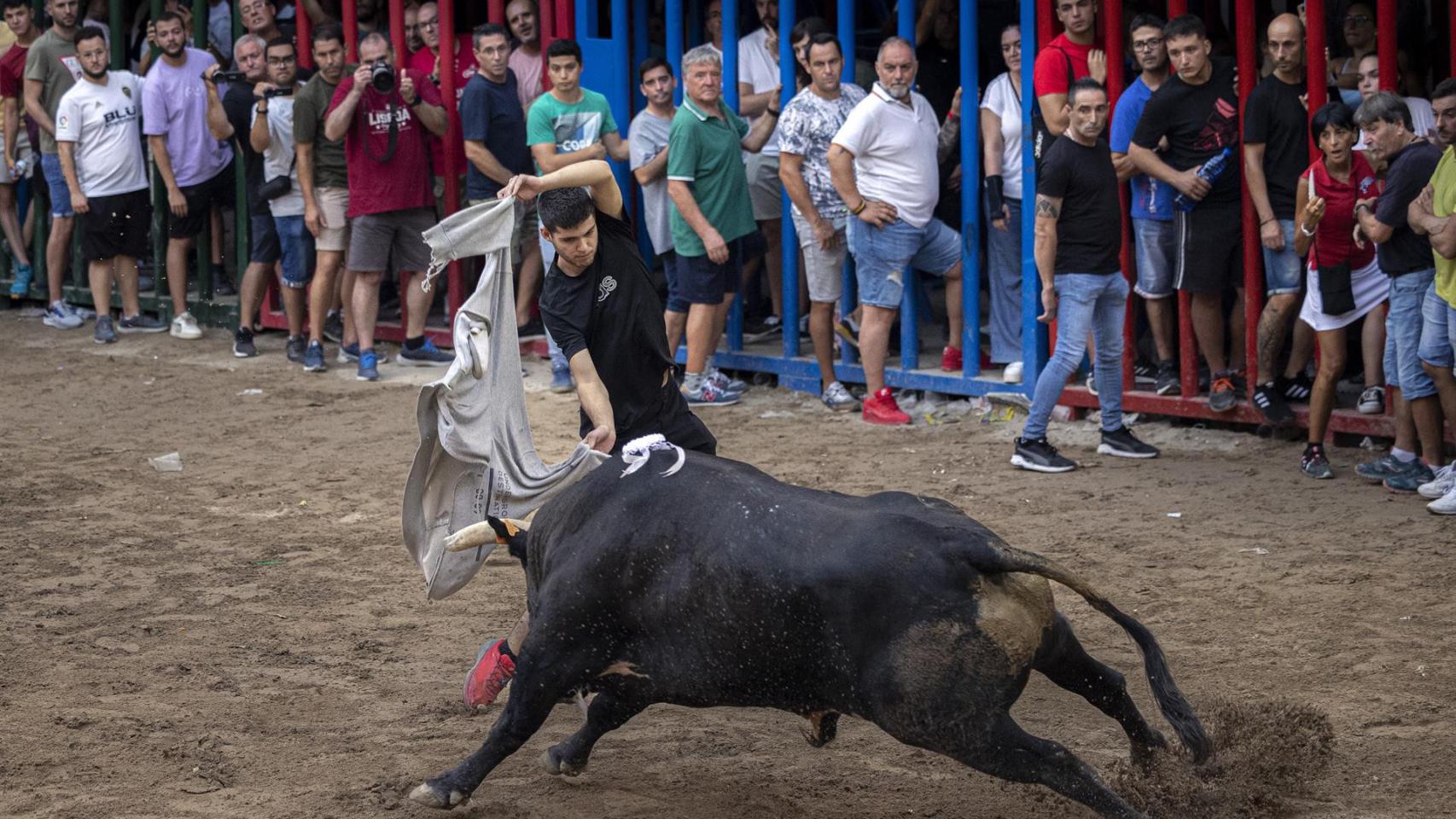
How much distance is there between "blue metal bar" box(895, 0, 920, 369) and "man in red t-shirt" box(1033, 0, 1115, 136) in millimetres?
1010

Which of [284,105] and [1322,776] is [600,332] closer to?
[1322,776]

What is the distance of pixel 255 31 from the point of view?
12.6 meters

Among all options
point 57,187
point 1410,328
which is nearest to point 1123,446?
point 1410,328

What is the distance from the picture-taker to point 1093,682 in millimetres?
4602

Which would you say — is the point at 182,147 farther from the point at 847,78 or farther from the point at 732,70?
Answer: the point at 847,78

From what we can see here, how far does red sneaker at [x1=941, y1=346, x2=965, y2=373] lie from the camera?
34.1 feet

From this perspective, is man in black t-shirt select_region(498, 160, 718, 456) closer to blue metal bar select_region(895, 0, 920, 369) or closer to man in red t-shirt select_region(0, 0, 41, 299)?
blue metal bar select_region(895, 0, 920, 369)

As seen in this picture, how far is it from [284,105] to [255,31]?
3.85 ft

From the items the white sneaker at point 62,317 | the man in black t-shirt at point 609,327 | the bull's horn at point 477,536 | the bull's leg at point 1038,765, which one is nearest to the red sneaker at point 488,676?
the bull's horn at point 477,536

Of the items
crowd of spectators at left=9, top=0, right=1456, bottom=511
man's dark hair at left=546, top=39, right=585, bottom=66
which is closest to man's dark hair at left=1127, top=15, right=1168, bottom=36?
crowd of spectators at left=9, top=0, right=1456, bottom=511

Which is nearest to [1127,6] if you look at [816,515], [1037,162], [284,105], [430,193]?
[1037,162]

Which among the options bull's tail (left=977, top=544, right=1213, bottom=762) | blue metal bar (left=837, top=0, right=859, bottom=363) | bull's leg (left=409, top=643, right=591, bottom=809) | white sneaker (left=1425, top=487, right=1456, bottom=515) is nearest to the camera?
bull's tail (left=977, top=544, right=1213, bottom=762)

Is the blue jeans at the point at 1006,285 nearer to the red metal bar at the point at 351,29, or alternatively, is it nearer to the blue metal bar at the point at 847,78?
the blue metal bar at the point at 847,78

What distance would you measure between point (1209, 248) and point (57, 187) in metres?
8.93
